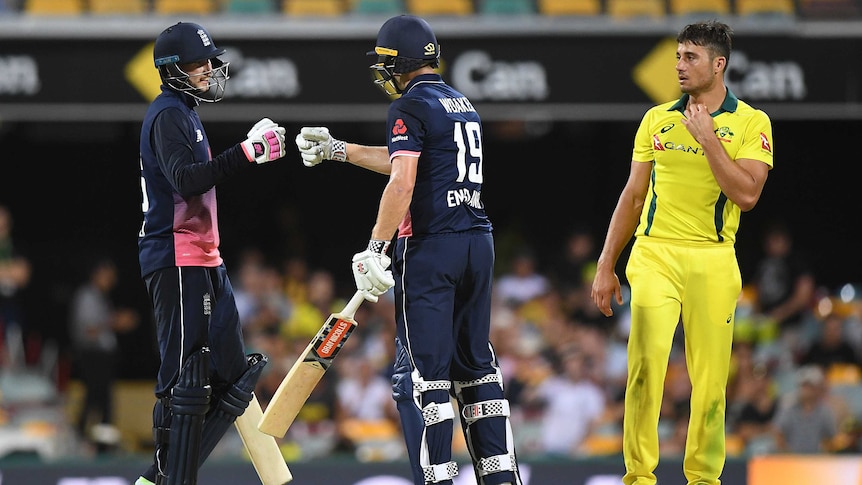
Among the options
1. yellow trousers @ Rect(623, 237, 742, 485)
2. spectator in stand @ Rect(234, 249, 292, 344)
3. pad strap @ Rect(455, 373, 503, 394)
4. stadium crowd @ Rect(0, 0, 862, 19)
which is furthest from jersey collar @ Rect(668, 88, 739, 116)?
spectator in stand @ Rect(234, 249, 292, 344)

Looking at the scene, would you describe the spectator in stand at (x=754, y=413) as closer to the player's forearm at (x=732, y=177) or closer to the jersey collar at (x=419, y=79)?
the player's forearm at (x=732, y=177)

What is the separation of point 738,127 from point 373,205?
861 cm

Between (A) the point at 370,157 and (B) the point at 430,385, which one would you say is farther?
(A) the point at 370,157

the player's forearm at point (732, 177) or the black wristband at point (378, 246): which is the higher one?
the player's forearm at point (732, 177)

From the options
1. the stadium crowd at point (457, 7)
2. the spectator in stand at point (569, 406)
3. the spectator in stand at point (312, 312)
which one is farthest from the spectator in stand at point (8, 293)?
the spectator in stand at point (569, 406)

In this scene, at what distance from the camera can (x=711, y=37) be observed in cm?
570

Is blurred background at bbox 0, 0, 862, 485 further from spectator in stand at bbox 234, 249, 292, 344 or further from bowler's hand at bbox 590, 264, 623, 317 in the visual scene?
bowler's hand at bbox 590, 264, 623, 317

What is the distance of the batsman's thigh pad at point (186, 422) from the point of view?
18.9ft

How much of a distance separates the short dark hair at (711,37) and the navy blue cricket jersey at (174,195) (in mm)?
2032

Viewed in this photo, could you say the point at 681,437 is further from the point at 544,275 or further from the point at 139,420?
the point at 139,420

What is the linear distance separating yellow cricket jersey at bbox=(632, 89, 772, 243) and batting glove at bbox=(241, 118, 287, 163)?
1.67 m

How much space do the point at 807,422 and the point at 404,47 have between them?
5567 millimetres

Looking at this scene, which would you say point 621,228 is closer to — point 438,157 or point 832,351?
point 438,157

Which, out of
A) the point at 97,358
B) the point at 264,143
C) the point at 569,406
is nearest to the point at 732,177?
the point at 264,143
